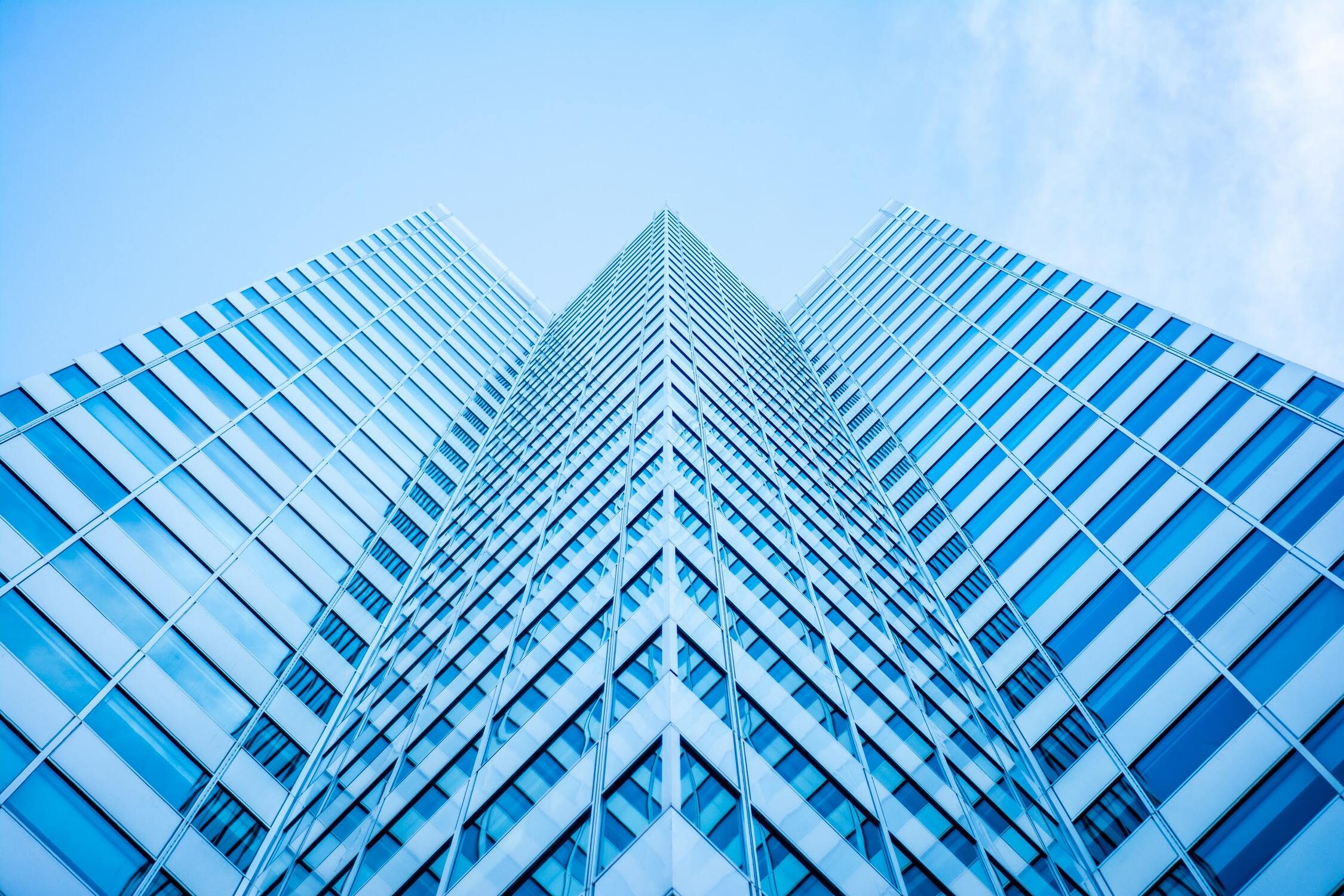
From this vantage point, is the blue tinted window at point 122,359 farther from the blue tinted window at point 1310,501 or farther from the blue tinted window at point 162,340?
the blue tinted window at point 1310,501

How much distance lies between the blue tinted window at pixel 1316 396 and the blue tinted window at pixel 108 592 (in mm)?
27706

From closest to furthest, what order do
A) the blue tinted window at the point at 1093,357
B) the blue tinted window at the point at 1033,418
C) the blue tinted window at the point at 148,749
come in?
the blue tinted window at the point at 148,749
the blue tinted window at the point at 1093,357
the blue tinted window at the point at 1033,418

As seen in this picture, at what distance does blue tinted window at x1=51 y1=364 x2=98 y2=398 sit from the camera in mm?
18000

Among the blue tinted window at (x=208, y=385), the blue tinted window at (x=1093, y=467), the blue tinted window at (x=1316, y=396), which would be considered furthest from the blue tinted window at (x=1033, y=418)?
the blue tinted window at (x=208, y=385)

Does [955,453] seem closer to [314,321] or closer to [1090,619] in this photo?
[1090,619]

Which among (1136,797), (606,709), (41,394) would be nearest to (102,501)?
(41,394)

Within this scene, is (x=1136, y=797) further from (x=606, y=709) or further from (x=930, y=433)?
(x=930, y=433)

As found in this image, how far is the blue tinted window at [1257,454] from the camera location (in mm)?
17312

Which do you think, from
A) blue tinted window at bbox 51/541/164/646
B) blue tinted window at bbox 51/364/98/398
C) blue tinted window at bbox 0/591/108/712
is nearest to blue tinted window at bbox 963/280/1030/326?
blue tinted window at bbox 51/541/164/646

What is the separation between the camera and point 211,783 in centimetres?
1518

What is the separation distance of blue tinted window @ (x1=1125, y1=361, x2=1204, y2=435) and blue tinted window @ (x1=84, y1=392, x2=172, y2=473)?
88.8 feet

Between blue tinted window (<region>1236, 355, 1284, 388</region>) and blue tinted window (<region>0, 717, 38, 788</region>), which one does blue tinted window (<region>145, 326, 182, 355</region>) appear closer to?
blue tinted window (<region>0, 717, 38, 788</region>)

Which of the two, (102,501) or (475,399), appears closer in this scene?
(102,501)

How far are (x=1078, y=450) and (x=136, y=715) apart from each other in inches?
993
